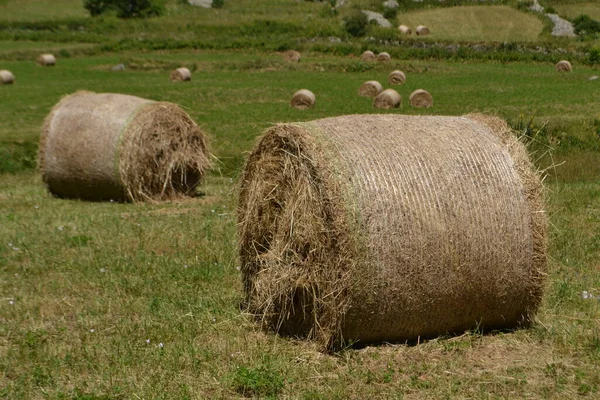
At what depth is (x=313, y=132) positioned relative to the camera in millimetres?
7773

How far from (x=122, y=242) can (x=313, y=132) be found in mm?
4608

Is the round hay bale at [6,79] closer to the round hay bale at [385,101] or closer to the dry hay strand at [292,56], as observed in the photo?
the round hay bale at [385,101]

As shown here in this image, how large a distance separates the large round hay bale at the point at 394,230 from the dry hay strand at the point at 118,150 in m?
7.55

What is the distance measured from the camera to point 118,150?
15.3m

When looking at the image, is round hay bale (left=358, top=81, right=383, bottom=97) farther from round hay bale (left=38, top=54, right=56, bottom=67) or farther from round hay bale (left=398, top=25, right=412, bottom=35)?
round hay bale (left=398, top=25, right=412, bottom=35)

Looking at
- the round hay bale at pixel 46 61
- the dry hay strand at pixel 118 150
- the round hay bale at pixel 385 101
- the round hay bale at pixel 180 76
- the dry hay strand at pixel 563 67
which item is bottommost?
the round hay bale at pixel 46 61

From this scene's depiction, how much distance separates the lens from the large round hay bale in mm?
7281

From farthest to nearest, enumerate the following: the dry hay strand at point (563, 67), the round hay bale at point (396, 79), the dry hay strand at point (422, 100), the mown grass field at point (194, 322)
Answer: the dry hay strand at point (563, 67) < the round hay bale at point (396, 79) < the dry hay strand at point (422, 100) < the mown grass field at point (194, 322)

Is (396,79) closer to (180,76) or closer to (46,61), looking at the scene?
(180,76)

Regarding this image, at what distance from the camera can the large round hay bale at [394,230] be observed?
23.9ft

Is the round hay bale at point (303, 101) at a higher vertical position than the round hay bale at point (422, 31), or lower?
higher

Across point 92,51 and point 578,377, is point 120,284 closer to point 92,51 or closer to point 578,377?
point 578,377

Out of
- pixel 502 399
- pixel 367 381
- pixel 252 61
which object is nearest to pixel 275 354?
pixel 367 381

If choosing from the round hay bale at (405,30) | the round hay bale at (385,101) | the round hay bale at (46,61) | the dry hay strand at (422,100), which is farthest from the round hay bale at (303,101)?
the round hay bale at (405,30)
